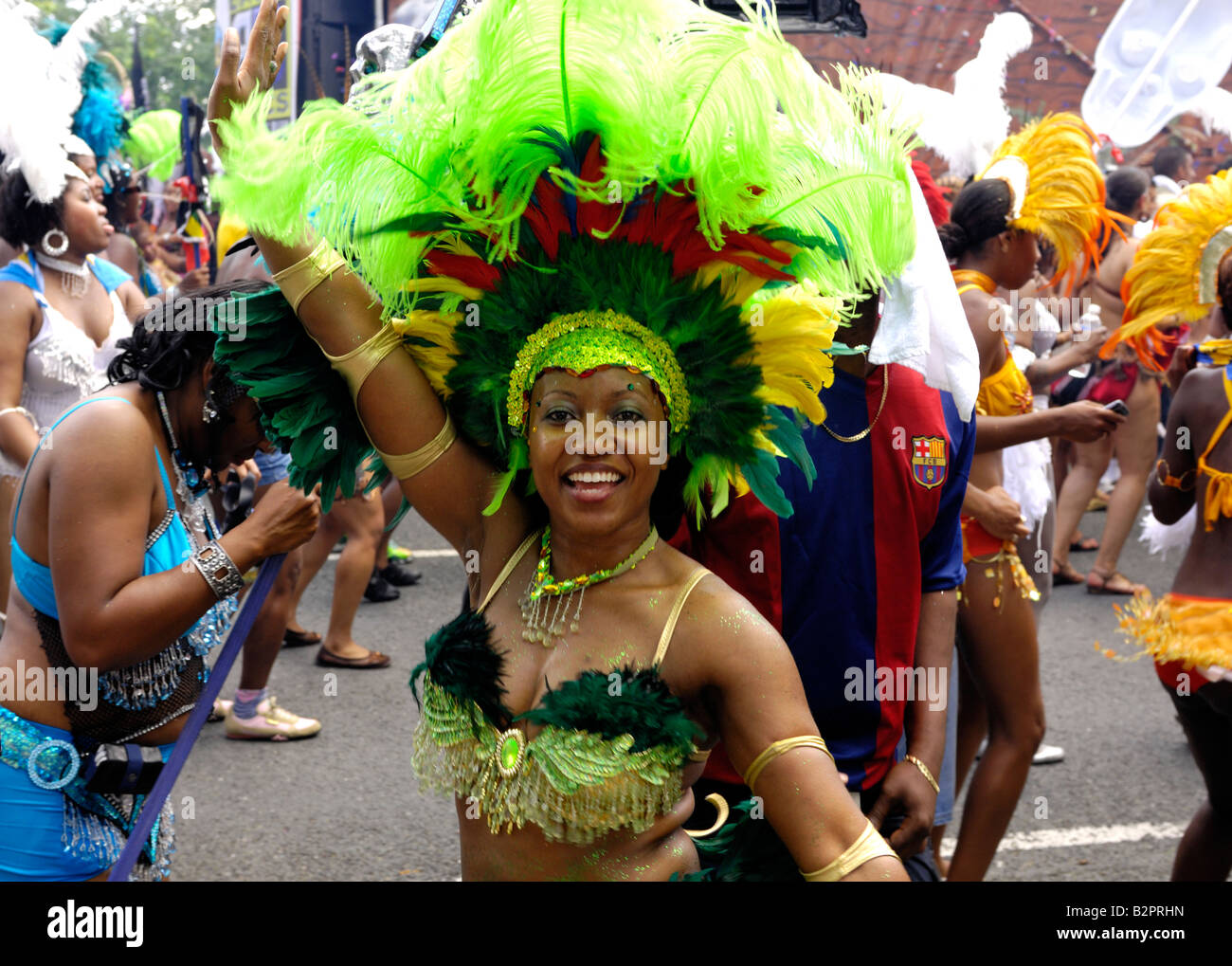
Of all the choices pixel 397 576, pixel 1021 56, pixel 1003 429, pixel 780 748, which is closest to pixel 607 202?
pixel 780 748

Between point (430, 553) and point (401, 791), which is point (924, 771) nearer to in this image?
point (401, 791)

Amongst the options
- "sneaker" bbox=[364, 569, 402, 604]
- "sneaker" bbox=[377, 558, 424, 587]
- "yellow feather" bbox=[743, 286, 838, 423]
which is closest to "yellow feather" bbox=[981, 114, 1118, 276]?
"yellow feather" bbox=[743, 286, 838, 423]

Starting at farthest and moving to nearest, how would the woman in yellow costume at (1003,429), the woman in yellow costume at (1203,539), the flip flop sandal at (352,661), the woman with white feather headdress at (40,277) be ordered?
the flip flop sandal at (352,661) < the woman with white feather headdress at (40,277) < the woman in yellow costume at (1003,429) < the woman in yellow costume at (1203,539)

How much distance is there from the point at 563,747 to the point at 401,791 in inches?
122

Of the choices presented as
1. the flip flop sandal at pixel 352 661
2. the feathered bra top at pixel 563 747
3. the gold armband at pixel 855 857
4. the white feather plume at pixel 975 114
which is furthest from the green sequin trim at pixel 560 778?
the flip flop sandal at pixel 352 661

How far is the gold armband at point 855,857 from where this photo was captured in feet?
5.98

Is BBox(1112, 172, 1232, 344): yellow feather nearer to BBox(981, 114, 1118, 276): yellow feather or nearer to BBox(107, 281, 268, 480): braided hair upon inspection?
BBox(981, 114, 1118, 276): yellow feather

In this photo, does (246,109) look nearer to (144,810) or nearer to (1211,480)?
(144,810)

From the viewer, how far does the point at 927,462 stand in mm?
2627

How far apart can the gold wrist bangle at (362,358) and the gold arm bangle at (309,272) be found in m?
0.10

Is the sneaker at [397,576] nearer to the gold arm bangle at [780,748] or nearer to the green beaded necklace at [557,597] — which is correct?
the green beaded necklace at [557,597]

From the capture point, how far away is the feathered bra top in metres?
1.90

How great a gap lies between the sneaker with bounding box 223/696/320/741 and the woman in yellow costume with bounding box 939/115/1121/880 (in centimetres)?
269
